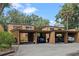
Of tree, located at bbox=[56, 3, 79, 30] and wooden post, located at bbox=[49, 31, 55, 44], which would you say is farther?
wooden post, located at bbox=[49, 31, 55, 44]

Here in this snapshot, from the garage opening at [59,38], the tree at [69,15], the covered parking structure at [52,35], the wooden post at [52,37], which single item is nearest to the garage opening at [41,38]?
the covered parking structure at [52,35]

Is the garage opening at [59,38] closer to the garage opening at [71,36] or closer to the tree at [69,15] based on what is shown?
the garage opening at [71,36]

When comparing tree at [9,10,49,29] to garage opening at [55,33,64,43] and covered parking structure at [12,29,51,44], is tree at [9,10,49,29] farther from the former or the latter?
garage opening at [55,33,64,43]

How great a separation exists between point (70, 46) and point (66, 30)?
3.65 ft

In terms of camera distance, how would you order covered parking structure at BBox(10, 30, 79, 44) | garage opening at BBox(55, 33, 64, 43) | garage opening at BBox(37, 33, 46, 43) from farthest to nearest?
1. garage opening at BBox(37, 33, 46, 43)
2. garage opening at BBox(55, 33, 64, 43)
3. covered parking structure at BBox(10, 30, 79, 44)

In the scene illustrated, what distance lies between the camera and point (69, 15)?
15133 millimetres

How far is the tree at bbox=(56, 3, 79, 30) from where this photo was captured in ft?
46.3

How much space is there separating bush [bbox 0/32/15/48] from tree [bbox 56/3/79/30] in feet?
8.74

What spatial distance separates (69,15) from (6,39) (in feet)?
12.3

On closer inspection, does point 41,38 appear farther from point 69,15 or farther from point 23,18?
point 23,18

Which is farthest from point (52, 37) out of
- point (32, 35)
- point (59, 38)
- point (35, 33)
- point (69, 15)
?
point (69, 15)

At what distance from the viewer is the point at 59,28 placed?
1598cm

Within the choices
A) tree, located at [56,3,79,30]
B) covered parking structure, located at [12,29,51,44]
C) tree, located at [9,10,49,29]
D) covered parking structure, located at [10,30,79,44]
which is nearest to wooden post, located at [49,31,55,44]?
covered parking structure, located at [10,30,79,44]

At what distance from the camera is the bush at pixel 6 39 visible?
1356cm
